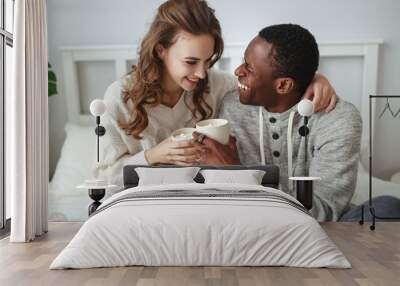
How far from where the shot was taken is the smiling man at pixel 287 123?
6641 millimetres

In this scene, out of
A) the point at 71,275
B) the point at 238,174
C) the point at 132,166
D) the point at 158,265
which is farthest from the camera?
the point at 132,166

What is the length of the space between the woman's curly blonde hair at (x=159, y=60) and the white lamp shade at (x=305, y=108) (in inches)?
38.8

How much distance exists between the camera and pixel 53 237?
5.79 m

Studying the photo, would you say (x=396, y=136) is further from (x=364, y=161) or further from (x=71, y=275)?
(x=71, y=275)

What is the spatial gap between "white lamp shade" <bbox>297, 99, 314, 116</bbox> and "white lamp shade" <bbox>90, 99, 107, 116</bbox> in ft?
6.93

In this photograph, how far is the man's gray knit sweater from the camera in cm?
664

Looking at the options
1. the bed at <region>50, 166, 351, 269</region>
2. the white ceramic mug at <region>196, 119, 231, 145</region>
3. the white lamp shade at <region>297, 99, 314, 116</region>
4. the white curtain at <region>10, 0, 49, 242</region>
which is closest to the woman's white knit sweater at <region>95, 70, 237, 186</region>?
the white ceramic mug at <region>196, 119, 231, 145</region>

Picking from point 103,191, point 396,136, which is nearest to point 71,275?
point 103,191

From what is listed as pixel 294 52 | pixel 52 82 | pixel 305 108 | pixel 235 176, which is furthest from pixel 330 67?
pixel 52 82

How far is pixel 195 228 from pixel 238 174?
201 centimetres

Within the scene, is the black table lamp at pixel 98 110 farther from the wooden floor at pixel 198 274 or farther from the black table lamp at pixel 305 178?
the black table lamp at pixel 305 178

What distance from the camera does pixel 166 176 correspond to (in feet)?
20.5

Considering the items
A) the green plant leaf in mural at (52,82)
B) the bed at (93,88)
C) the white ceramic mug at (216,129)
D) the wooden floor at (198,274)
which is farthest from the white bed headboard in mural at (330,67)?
the wooden floor at (198,274)

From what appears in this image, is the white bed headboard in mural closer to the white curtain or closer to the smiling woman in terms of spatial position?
the smiling woman
